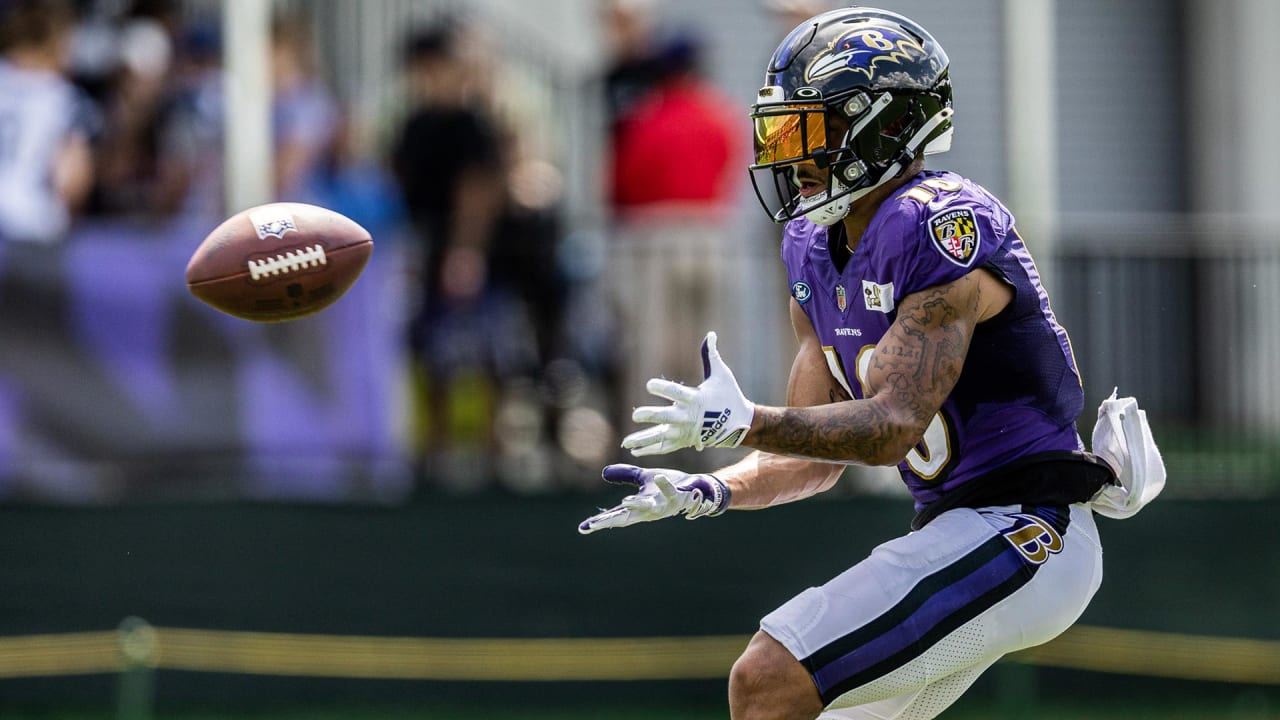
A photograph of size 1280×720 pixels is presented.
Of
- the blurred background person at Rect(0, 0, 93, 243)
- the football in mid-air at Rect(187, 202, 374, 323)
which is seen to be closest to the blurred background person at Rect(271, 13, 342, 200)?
the blurred background person at Rect(0, 0, 93, 243)

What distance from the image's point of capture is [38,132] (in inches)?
353

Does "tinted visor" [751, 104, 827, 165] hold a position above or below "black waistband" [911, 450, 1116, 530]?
above

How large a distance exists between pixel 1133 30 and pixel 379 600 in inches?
395

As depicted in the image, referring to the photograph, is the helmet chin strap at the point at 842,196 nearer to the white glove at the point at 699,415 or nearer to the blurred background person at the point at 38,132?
the white glove at the point at 699,415

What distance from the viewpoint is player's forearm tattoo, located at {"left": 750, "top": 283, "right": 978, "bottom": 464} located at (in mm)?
4488

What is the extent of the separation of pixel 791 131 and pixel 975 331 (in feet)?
2.40

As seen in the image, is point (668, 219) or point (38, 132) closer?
point (38, 132)

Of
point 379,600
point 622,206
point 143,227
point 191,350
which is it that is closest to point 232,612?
point 379,600

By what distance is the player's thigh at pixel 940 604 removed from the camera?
4.59 metres

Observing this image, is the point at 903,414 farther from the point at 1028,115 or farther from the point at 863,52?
the point at 1028,115

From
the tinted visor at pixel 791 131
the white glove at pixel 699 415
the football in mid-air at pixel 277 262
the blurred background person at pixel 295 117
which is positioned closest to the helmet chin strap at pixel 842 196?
the tinted visor at pixel 791 131

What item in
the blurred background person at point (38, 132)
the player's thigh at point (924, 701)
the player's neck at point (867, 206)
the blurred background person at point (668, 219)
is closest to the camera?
the player's thigh at point (924, 701)

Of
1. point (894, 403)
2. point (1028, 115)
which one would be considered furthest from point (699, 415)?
point (1028, 115)

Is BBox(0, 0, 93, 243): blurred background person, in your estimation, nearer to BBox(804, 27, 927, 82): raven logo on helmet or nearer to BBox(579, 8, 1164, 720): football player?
BBox(579, 8, 1164, 720): football player
